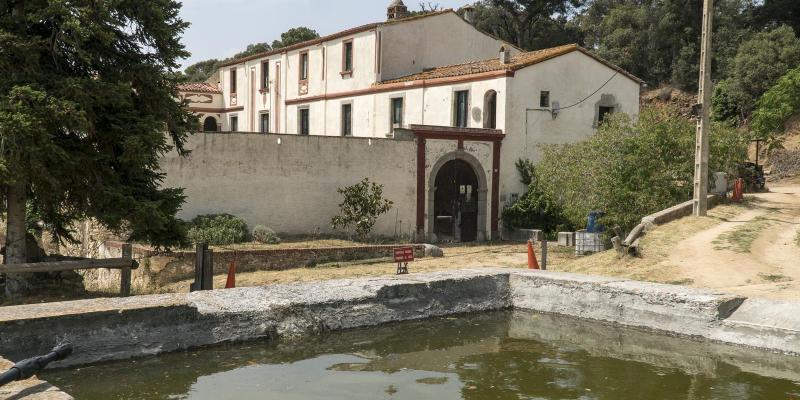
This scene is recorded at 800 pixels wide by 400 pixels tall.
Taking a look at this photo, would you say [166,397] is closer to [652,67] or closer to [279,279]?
[279,279]

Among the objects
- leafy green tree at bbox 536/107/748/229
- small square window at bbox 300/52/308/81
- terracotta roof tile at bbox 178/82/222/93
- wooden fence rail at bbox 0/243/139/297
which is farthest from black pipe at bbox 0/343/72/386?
terracotta roof tile at bbox 178/82/222/93

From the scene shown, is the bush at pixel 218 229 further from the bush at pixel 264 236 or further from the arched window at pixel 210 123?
the arched window at pixel 210 123

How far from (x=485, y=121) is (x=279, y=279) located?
12.9m

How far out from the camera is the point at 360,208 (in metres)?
24.0

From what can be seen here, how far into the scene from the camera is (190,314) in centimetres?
696

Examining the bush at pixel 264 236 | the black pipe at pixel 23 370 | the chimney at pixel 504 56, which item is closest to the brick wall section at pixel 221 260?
the bush at pixel 264 236

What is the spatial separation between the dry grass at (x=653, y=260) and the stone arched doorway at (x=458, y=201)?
30.0ft

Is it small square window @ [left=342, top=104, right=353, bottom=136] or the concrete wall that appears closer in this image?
the concrete wall

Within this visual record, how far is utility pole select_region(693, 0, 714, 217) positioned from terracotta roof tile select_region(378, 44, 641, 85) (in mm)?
7936

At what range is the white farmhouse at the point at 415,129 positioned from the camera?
2309 cm

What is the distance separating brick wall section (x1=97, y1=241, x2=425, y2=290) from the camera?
56.6 feet

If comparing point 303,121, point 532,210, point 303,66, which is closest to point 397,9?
point 303,66

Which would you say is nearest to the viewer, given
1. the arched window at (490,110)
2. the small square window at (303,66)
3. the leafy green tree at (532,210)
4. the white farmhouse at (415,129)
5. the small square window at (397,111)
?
the white farmhouse at (415,129)

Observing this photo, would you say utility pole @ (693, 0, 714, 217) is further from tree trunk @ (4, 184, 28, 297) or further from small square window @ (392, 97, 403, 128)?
tree trunk @ (4, 184, 28, 297)
